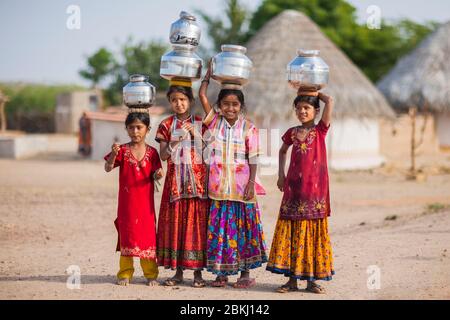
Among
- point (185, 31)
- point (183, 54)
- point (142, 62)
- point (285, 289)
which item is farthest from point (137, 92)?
point (142, 62)

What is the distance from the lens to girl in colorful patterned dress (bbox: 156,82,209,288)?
4863 millimetres

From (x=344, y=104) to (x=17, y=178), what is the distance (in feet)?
26.5

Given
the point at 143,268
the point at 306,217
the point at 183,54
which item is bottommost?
the point at 143,268

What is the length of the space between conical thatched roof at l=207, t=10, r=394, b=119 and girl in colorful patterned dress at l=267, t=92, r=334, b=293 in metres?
11.6

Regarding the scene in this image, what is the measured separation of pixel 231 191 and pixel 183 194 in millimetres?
342

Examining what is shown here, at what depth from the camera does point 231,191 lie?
4.82 m

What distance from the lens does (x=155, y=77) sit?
33531 millimetres

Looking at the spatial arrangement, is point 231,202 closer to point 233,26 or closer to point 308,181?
point 308,181

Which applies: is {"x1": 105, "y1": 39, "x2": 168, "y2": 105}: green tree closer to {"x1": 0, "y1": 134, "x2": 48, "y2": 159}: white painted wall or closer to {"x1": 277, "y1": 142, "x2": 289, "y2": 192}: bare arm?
{"x1": 0, "y1": 134, "x2": 48, "y2": 159}: white painted wall

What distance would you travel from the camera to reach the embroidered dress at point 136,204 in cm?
493

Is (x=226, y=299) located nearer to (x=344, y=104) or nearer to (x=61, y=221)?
(x=61, y=221)

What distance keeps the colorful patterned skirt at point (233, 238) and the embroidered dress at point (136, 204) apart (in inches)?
17.9

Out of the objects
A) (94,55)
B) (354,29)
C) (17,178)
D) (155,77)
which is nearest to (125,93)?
(17,178)
